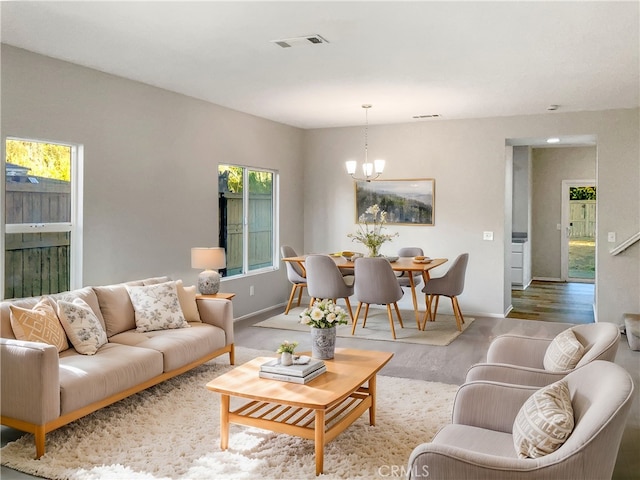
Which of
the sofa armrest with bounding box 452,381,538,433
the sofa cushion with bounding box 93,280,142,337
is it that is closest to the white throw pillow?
the sofa cushion with bounding box 93,280,142,337

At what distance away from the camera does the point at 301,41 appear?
385cm

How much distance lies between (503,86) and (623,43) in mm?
1445

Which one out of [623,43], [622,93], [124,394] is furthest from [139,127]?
[622,93]

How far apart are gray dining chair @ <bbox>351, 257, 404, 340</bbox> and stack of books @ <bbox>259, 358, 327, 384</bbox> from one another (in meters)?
2.61

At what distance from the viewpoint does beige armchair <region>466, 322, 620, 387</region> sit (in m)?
2.65

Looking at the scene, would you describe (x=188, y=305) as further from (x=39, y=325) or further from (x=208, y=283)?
(x=39, y=325)

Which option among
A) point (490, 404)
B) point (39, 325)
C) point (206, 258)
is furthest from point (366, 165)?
point (490, 404)

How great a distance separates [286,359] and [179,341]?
1205mm

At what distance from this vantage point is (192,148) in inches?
231

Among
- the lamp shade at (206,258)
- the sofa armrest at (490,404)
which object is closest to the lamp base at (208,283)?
the lamp shade at (206,258)

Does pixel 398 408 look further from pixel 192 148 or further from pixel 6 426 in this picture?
pixel 192 148

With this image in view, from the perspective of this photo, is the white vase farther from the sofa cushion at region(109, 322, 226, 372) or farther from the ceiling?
the ceiling

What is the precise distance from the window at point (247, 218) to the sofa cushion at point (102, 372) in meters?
2.88

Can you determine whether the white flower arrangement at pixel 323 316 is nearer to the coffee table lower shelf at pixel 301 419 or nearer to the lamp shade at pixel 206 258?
the coffee table lower shelf at pixel 301 419
